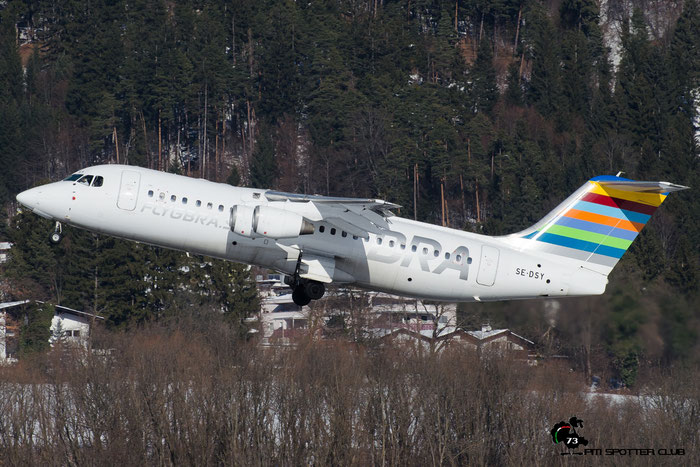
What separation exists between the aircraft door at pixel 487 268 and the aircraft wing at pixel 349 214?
2.59m

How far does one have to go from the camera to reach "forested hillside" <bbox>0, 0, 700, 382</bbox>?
310 ft

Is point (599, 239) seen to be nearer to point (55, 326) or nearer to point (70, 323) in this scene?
point (55, 326)

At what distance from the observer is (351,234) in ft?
91.2

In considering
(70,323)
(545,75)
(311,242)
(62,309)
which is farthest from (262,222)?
(545,75)

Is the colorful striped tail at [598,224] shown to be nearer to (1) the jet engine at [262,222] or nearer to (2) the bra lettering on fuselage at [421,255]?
(2) the bra lettering on fuselage at [421,255]

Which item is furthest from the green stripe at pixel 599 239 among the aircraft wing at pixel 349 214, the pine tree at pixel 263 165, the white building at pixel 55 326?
the pine tree at pixel 263 165

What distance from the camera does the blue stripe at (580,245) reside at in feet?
Answer: 95.1

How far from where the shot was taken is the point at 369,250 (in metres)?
27.8

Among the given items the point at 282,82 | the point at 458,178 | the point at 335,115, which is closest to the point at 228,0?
the point at 282,82

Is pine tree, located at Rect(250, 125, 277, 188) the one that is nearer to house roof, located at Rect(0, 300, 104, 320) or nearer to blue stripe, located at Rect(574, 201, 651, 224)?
house roof, located at Rect(0, 300, 104, 320)

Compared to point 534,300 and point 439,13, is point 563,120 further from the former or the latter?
point 534,300

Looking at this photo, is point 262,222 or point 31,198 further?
point 31,198

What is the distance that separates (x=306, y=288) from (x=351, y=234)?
1.83 m

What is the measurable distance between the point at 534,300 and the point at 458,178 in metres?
66.4
